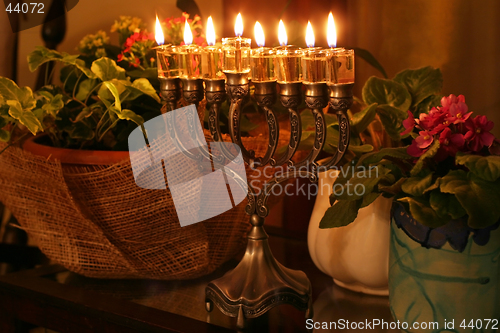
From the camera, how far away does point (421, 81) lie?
66 cm

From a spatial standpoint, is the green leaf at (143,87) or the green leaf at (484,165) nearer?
the green leaf at (484,165)

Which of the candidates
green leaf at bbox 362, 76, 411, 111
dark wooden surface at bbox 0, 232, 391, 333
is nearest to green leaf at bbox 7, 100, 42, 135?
dark wooden surface at bbox 0, 232, 391, 333

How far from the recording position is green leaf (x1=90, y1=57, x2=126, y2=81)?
0.69 m

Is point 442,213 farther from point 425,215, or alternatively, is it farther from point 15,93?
point 15,93

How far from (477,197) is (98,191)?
0.45m

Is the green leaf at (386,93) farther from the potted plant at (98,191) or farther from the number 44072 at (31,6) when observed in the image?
the number 44072 at (31,6)

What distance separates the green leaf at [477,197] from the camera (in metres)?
0.46

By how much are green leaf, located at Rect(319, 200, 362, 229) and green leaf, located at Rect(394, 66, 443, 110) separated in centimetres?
19

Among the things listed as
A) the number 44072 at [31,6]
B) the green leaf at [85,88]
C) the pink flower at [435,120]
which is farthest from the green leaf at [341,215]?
the number 44072 at [31,6]

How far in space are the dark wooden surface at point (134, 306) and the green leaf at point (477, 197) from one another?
202 millimetres

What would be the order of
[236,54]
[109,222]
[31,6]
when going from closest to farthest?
[236,54], [109,222], [31,6]

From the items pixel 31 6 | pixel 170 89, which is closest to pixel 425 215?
pixel 170 89

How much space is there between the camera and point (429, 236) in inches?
19.9

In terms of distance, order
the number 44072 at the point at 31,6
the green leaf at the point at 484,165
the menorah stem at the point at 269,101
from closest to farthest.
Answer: the green leaf at the point at 484,165 < the menorah stem at the point at 269,101 < the number 44072 at the point at 31,6
